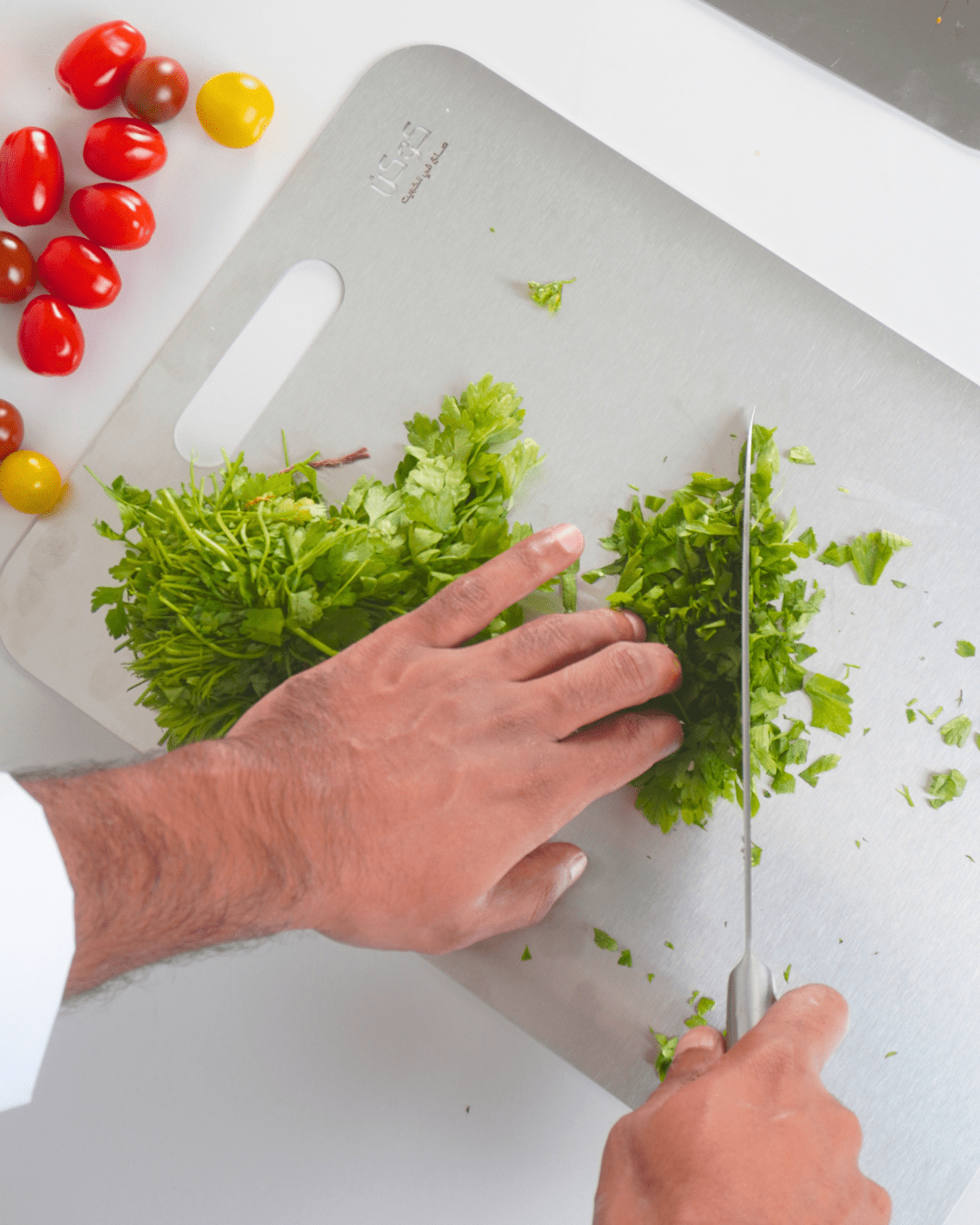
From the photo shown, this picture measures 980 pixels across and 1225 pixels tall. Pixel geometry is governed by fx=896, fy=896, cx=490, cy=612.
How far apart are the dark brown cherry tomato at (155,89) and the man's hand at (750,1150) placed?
1.82 metres

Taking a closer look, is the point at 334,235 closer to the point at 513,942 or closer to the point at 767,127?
the point at 767,127

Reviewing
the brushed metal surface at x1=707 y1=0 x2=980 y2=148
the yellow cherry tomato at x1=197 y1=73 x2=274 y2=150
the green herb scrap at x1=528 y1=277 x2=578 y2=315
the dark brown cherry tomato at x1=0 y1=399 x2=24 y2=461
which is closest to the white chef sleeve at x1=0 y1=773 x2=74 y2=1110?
the dark brown cherry tomato at x1=0 y1=399 x2=24 y2=461

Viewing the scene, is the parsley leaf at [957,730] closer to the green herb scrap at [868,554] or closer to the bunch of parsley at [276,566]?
the green herb scrap at [868,554]

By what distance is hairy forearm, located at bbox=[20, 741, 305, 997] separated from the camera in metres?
1.00

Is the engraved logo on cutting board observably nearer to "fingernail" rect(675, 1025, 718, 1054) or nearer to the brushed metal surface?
the brushed metal surface

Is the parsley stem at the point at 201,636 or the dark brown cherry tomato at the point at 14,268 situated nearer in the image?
the parsley stem at the point at 201,636

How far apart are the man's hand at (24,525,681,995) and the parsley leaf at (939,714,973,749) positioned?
505 millimetres

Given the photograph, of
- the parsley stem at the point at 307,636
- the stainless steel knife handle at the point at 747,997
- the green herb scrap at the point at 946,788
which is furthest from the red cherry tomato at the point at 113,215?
the green herb scrap at the point at 946,788

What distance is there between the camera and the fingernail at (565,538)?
1355mm

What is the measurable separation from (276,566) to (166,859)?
47cm

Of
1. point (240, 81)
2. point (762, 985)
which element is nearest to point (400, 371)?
point (240, 81)

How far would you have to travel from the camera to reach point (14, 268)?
5.32 feet

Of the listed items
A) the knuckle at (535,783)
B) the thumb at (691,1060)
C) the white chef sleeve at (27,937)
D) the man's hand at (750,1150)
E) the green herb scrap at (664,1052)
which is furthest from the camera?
the green herb scrap at (664,1052)

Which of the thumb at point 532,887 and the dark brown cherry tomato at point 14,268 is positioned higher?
the dark brown cherry tomato at point 14,268
